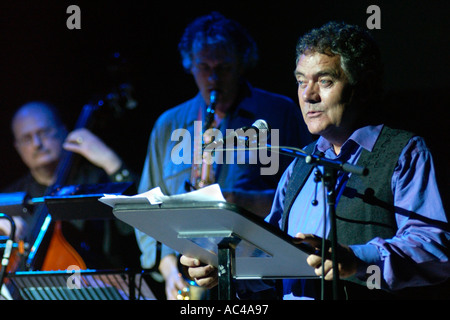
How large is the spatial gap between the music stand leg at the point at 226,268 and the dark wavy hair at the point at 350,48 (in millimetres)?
1057

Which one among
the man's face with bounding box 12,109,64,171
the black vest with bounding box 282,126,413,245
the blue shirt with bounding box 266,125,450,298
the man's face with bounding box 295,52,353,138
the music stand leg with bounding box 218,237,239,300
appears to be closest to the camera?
the music stand leg with bounding box 218,237,239,300

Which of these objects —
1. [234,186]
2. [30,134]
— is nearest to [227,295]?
[234,186]

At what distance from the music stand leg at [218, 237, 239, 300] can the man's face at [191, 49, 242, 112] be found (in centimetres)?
172

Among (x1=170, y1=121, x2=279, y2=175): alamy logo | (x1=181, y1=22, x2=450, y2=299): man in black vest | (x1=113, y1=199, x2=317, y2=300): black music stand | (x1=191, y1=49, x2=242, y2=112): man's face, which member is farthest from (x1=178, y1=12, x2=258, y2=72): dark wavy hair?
(x1=113, y1=199, x2=317, y2=300): black music stand

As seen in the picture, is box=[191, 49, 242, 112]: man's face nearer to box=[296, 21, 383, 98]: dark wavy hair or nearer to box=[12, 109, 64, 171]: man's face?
box=[296, 21, 383, 98]: dark wavy hair

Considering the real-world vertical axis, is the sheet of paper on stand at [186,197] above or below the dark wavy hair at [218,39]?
below

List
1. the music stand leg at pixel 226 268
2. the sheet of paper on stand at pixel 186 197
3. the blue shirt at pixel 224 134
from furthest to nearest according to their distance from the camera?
1. the blue shirt at pixel 224 134
2. the music stand leg at pixel 226 268
3. the sheet of paper on stand at pixel 186 197

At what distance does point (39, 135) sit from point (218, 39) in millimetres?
1443

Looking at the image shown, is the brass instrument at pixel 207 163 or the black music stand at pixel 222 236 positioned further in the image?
the brass instrument at pixel 207 163

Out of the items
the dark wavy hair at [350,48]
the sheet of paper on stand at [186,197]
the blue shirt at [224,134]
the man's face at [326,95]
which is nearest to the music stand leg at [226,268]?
the sheet of paper on stand at [186,197]

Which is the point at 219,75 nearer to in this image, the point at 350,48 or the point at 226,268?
the point at 350,48

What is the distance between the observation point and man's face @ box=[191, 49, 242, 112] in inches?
136

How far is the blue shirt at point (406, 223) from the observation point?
76.5 inches

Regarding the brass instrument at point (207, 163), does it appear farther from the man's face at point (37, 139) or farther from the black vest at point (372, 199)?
the black vest at point (372, 199)
